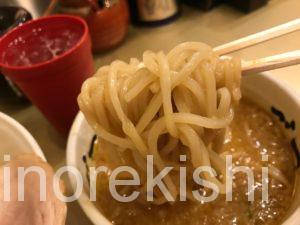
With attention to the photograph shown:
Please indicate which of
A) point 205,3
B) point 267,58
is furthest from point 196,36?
point 267,58

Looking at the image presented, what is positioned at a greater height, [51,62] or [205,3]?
[51,62]

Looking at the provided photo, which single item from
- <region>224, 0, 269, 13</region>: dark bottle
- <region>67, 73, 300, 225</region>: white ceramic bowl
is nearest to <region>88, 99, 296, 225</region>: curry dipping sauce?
<region>67, 73, 300, 225</region>: white ceramic bowl

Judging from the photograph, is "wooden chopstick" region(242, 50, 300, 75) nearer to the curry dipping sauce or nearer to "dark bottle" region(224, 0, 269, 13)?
the curry dipping sauce

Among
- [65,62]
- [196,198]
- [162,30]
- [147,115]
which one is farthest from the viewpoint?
A: [162,30]

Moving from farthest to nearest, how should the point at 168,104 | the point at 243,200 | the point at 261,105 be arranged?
1. the point at 261,105
2. the point at 243,200
3. the point at 168,104

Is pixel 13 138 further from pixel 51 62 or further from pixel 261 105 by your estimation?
pixel 261 105

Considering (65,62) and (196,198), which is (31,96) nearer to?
(65,62)

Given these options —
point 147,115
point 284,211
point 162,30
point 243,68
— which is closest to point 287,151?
point 284,211
